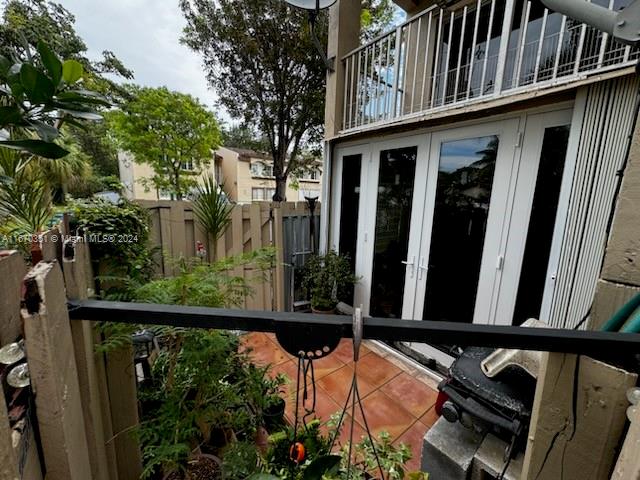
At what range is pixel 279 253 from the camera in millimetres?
3475

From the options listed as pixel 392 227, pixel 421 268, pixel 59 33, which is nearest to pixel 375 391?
pixel 421 268

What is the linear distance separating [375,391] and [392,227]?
1.57m

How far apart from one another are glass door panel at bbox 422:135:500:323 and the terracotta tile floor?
26.0 inches

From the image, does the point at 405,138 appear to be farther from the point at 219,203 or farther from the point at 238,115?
the point at 238,115

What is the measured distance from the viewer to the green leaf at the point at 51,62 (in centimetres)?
62

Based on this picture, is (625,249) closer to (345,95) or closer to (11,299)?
(11,299)

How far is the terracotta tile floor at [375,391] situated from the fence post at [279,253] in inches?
27.0

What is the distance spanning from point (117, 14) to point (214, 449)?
6305mm

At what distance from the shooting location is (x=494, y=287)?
2.15 m

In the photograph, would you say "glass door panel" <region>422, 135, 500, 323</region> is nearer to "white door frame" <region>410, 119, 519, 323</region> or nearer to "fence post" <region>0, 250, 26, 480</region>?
"white door frame" <region>410, 119, 519, 323</region>

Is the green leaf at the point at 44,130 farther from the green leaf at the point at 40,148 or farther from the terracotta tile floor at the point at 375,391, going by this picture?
the terracotta tile floor at the point at 375,391

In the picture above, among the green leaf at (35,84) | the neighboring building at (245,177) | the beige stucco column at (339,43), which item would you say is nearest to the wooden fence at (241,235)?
the beige stucco column at (339,43)

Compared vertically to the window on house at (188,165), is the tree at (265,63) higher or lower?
higher

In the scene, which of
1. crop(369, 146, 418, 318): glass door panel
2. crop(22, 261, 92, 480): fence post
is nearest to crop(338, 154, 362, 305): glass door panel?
crop(369, 146, 418, 318): glass door panel
